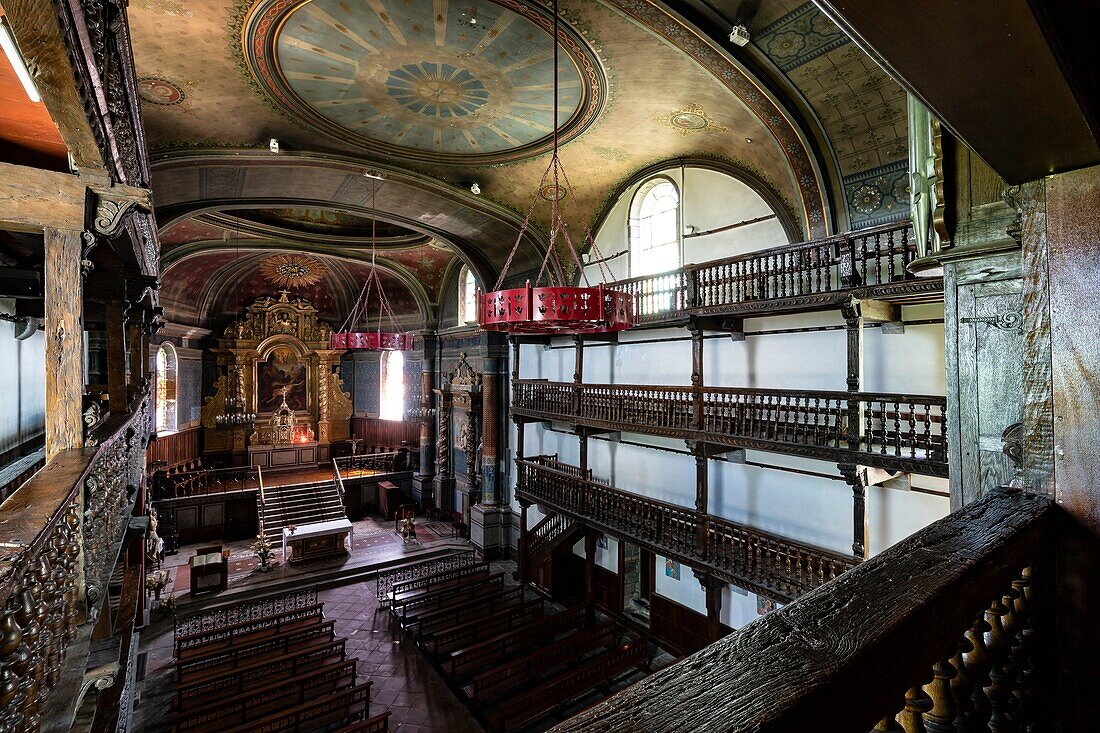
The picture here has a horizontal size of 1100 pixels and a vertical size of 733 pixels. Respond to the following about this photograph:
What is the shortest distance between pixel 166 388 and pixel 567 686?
1630 centimetres

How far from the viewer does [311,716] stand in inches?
288

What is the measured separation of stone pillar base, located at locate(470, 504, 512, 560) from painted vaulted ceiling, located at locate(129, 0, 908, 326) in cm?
816

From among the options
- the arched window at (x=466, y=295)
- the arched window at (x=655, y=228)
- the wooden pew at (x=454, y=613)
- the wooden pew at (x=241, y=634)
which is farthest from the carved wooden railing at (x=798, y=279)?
the wooden pew at (x=241, y=634)

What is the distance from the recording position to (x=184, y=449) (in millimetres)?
17906

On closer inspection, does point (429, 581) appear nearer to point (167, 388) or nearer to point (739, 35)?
Answer: point (167, 388)

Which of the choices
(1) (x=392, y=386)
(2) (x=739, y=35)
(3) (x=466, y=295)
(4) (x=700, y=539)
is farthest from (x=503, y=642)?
(1) (x=392, y=386)

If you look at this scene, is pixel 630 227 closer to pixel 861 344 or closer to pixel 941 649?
pixel 861 344

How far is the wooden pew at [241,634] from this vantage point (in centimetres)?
930

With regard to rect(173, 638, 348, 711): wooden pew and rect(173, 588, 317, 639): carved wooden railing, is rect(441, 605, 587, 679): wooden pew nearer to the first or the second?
rect(173, 638, 348, 711): wooden pew

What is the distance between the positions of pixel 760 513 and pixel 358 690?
23.0ft

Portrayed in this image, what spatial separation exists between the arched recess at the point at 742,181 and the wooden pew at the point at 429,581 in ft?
31.8

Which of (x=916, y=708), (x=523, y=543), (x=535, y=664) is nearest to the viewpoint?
(x=916, y=708)

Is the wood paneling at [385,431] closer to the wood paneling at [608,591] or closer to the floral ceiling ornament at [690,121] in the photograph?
the wood paneling at [608,591]

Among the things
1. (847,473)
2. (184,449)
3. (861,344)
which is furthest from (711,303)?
(184,449)
